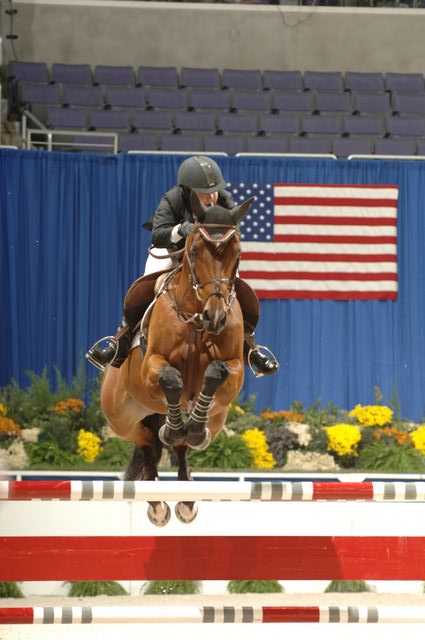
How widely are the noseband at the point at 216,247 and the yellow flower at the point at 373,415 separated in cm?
667

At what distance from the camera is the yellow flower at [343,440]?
11898 millimetres

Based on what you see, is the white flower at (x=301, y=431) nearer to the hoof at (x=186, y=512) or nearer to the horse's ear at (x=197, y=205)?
the hoof at (x=186, y=512)

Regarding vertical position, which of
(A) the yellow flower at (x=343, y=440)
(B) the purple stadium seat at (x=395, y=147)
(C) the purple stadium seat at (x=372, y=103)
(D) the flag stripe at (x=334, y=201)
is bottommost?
(A) the yellow flower at (x=343, y=440)

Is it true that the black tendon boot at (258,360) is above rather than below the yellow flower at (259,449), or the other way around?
above

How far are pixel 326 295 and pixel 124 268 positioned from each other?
249 centimetres

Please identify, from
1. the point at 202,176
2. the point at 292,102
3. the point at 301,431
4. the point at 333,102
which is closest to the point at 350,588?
the point at 301,431

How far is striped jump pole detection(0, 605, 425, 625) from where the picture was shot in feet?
15.4

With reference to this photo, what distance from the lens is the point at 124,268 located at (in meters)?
13.3

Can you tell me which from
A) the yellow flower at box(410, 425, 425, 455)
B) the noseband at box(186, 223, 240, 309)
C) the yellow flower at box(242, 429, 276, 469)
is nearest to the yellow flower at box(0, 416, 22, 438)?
the yellow flower at box(242, 429, 276, 469)

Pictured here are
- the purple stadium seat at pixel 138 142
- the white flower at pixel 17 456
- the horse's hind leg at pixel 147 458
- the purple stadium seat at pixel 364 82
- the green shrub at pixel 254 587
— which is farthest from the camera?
the purple stadium seat at pixel 364 82

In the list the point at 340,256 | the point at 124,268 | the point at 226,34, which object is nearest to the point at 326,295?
the point at 340,256

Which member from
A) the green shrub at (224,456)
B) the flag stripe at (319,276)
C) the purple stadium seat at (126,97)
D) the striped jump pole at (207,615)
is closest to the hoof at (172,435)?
the striped jump pole at (207,615)

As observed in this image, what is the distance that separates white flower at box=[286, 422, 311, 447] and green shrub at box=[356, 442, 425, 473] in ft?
1.99

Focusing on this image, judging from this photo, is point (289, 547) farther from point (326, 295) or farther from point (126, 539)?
point (326, 295)
